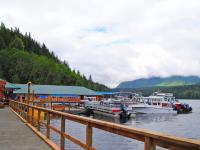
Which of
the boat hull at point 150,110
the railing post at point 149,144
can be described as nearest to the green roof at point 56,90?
the boat hull at point 150,110

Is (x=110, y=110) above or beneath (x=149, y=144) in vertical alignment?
beneath

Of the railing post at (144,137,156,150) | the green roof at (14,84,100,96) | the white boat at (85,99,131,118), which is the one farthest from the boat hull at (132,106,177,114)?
the railing post at (144,137,156,150)

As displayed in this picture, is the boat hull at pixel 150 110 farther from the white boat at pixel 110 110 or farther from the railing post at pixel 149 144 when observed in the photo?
the railing post at pixel 149 144

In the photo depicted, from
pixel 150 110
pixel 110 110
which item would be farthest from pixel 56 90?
pixel 110 110

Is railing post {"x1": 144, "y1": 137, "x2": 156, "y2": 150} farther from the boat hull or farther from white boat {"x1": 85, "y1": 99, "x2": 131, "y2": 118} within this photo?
the boat hull

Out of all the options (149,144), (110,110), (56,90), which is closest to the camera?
(149,144)

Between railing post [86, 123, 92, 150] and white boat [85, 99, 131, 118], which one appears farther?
white boat [85, 99, 131, 118]

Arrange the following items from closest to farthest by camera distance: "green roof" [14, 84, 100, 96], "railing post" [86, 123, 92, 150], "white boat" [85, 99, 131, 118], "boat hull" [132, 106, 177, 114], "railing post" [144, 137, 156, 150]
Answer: "railing post" [144, 137, 156, 150] → "railing post" [86, 123, 92, 150] → "white boat" [85, 99, 131, 118] → "boat hull" [132, 106, 177, 114] → "green roof" [14, 84, 100, 96]

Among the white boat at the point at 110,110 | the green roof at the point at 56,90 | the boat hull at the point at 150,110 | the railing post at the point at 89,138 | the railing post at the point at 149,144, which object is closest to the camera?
the railing post at the point at 149,144

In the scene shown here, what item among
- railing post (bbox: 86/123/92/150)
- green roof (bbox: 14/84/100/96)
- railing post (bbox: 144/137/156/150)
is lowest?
railing post (bbox: 86/123/92/150)

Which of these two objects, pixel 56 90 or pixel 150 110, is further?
pixel 56 90

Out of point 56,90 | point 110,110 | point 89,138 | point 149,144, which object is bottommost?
point 110,110

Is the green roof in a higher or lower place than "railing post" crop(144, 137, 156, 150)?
higher

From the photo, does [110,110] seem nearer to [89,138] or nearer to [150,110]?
[150,110]
